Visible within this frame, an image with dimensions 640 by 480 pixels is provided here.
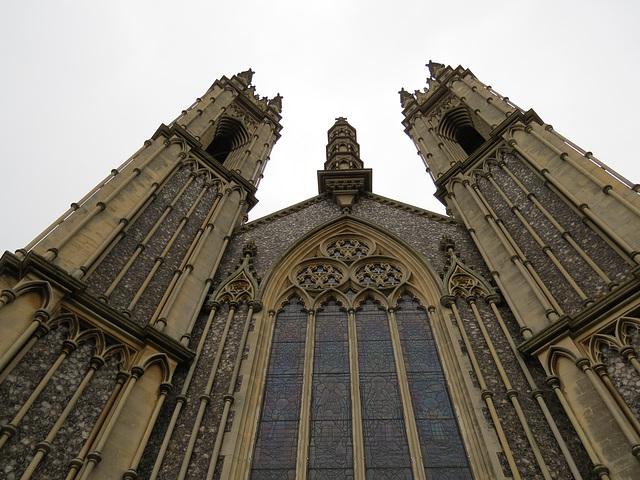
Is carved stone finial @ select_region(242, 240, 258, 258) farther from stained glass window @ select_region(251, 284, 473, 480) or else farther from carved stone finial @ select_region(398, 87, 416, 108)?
carved stone finial @ select_region(398, 87, 416, 108)

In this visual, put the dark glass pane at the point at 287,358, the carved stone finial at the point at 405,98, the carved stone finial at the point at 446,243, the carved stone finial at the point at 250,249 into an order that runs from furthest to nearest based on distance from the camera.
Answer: the carved stone finial at the point at 405,98, the carved stone finial at the point at 250,249, the carved stone finial at the point at 446,243, the dark glass pane at the point at 287,358

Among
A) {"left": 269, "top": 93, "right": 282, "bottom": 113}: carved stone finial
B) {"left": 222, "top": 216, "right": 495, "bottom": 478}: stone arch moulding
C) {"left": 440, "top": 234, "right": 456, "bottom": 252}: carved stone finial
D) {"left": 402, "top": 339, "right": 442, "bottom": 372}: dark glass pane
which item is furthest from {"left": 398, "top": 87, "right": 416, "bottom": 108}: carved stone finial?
{"left": 402, "top": 339, "right": 442, "bottom": 372}: dark glass pane

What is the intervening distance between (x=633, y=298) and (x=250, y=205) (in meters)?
10.8

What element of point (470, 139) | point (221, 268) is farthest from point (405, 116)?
point (221, 268)

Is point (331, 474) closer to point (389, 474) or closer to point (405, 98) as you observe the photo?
point (389, 474)

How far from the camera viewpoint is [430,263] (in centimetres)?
1115

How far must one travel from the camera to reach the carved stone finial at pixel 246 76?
2202 centimetres

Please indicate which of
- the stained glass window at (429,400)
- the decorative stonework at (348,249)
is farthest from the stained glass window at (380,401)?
the decorative stonework at (348,249)

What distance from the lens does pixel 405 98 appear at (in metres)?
22.1

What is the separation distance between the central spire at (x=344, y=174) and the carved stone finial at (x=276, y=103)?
381cm

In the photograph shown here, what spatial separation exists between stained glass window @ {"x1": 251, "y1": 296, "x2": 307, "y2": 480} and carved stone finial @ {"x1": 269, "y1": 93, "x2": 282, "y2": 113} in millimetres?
13151

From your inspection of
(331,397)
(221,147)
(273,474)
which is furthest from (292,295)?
(221,147)

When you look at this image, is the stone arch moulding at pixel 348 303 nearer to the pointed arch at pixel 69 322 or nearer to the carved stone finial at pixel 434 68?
the pointed arch at pixel 69 322

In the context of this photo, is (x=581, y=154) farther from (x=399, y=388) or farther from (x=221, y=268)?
(x=221, y=268)
